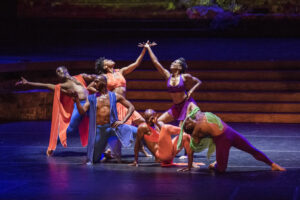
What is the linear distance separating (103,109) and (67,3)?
1010 cm

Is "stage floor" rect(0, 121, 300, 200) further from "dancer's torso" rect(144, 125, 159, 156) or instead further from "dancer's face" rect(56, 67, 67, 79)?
"dancer's face" rect(56, 67, 67, 79)

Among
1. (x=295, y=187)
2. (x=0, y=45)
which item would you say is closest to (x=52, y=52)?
(x=0, y=45)

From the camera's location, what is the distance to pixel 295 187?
6957mm

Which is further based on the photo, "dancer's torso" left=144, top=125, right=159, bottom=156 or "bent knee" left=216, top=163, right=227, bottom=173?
"dancer's torso" left=144, top=125, right=159, bottom=156

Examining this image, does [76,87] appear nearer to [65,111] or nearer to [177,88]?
[65,111]

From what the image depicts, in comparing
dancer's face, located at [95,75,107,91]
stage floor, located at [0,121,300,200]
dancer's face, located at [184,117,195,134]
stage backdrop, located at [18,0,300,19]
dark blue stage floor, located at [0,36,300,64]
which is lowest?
stage floor, located at [0,121,300,200]

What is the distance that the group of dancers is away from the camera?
Answer: 7719mm

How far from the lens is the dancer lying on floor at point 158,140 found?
8180 mm

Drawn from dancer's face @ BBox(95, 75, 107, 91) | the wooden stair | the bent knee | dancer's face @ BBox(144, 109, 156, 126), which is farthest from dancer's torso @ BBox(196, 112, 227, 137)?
the wooden stair

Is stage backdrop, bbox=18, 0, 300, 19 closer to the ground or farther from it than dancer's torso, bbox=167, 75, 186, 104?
farther from it

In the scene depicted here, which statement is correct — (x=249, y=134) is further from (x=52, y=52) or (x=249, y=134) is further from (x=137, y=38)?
(x=137, y=38)


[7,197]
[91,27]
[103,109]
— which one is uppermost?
[91,27]

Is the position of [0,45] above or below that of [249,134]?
above

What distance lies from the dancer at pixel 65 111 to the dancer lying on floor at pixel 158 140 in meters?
1.19
